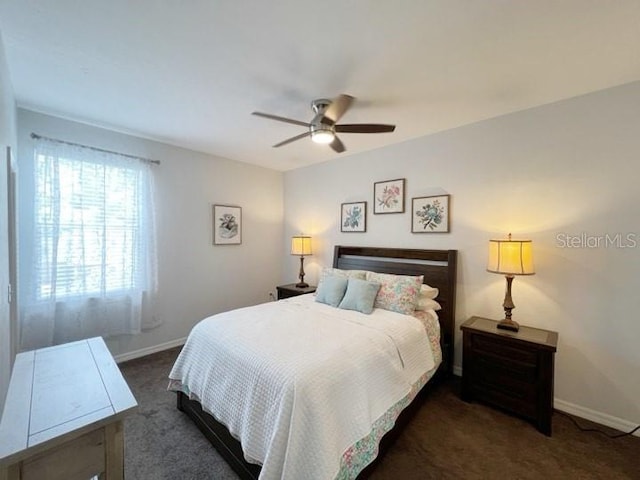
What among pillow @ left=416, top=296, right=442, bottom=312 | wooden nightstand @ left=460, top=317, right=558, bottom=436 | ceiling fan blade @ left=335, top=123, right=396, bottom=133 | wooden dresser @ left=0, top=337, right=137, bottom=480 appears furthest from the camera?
pillow @ left=416, top=296, right=442, bottom=312

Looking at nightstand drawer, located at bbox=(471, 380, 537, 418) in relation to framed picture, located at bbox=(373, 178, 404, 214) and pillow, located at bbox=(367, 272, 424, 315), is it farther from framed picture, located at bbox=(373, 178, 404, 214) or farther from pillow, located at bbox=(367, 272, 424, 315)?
framed picture, located at bbox=(373, 178, 404, 214)

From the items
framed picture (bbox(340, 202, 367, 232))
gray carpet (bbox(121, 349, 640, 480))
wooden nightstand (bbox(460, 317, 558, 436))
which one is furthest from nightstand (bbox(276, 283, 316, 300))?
wooden nightstand (bbox(460, 317, 558, 436))

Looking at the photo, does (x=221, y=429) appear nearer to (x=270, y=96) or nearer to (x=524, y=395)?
(x=524, y=395)

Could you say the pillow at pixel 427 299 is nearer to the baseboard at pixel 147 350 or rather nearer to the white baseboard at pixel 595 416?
the white baseboard at pixel 595 416

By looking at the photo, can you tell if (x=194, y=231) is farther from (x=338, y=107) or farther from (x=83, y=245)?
(x=338, y=107)

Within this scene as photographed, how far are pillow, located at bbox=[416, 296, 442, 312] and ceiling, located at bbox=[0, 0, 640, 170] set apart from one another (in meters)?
1.82

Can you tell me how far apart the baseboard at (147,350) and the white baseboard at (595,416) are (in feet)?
13.6

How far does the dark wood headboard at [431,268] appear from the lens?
113 inches

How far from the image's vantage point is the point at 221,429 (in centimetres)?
184

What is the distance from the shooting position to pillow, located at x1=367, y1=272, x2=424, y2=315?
2615 millimetres

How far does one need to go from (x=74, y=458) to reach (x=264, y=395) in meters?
0.80

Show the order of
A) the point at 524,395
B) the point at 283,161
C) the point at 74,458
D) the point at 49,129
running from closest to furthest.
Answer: the point at 74,458, the point at 524,395, the point at 49,129, the point at 283,161

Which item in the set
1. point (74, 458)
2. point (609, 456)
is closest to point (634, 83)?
point (609, 456)

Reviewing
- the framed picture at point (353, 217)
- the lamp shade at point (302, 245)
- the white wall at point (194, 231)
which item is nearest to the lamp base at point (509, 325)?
the framed picture at point (353, 217)
